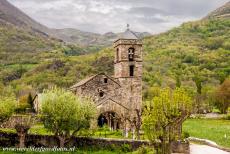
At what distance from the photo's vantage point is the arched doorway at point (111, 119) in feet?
A: 188

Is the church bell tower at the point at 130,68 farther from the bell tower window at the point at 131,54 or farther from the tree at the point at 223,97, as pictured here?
the tree at the point at 223,97

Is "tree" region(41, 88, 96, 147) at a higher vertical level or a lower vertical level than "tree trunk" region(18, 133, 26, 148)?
higher

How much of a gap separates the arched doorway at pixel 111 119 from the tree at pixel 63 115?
568 inches

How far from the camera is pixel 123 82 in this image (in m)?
63.7

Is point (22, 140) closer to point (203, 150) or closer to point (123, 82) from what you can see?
point (203, 150)

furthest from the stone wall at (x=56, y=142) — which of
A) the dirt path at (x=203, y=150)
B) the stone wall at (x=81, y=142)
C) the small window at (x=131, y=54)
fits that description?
the small window at (x=131, y=54)

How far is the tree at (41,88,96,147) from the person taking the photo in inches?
1610

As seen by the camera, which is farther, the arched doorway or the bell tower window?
the bell tower window

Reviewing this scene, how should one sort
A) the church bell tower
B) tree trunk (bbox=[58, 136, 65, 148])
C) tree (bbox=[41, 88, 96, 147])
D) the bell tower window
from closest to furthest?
tree trunk (bbox=[58, 136, 65, 148]) < tree (bbox=[41, 88, 96, 147]) < the church bell tower < the bell tower window

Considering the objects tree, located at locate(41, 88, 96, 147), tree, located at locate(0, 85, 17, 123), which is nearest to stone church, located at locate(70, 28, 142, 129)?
tree, located at locate(0, 85, 17, 123)

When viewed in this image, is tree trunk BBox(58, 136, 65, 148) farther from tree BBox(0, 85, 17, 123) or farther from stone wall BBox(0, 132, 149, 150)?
tree BBox(0, 85, 17, 123)

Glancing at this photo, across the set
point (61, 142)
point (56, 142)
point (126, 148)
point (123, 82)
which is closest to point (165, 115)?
point (126, 148)

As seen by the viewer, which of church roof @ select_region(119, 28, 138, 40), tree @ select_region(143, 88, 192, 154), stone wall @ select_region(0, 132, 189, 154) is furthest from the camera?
church roof @ select_region(119, 28, 138, 40)

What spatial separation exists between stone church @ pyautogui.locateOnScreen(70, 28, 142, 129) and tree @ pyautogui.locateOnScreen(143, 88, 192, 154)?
70.1ft
